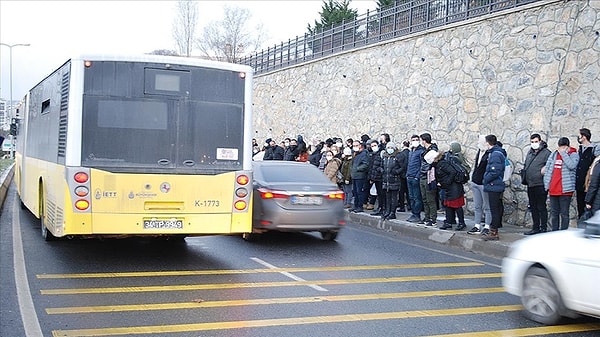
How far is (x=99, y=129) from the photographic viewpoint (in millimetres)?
8680

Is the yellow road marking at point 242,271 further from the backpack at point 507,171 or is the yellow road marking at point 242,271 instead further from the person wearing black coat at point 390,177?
the person wearing black coat at point 390,177

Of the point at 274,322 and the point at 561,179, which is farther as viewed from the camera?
the point at 561,179

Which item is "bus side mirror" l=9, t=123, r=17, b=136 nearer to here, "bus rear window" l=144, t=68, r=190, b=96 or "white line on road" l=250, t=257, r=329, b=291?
"bus rear window" l=144, t=68, r=190, b=96

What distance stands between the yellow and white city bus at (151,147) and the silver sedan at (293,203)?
1.82 meters

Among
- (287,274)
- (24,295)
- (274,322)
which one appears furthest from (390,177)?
(24,295)

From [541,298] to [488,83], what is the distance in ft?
31.6

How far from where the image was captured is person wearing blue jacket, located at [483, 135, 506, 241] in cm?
1178

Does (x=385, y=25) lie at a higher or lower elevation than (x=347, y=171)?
higher

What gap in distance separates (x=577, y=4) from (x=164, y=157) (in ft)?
30.1

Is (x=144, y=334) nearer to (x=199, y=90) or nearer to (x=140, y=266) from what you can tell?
(x=140, y=266)

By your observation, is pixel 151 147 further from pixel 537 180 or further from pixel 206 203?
pixel 537 180

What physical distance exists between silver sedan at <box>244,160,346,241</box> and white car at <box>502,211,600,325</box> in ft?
15.5

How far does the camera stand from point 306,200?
37.4ft

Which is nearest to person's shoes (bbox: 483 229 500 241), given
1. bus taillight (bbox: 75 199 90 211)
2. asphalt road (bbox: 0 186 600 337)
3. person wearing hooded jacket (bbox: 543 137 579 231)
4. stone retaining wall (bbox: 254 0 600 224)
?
asphalt road (bbox: 0 186 600 337)
